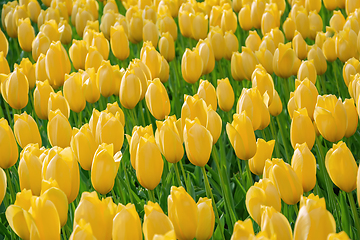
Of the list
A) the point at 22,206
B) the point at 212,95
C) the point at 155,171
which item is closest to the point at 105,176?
the point at 155,171

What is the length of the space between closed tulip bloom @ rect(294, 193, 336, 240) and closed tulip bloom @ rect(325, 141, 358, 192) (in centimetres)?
33

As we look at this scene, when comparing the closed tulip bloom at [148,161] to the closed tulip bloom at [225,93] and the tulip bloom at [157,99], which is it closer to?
the tulip bloom at [157,99]

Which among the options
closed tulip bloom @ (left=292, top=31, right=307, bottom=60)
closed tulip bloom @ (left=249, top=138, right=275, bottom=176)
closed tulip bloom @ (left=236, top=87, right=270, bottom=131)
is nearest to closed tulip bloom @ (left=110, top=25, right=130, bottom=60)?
closed tulip bloom @ (left=292, top=31, right=307, bottom=60)

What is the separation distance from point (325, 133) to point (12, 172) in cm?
136

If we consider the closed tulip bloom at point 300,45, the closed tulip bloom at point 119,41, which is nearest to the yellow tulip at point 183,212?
the closed tulip bloom at point 300,45

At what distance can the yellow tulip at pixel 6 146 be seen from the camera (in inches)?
56.2

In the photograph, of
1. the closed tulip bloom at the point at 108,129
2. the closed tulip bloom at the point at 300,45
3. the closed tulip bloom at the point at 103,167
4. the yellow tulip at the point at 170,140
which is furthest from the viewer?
the closed tulip bloom at the point at 300,45

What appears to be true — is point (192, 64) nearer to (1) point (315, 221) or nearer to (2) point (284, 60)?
(2) point (284, 60)

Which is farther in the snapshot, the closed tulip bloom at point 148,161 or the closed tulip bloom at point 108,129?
the closed tulip bloom at point 108,129

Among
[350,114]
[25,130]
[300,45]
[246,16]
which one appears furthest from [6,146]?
[246,16]

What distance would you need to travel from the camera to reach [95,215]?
97cm

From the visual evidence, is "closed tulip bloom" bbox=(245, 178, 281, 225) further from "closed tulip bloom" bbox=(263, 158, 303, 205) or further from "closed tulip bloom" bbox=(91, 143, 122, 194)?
"closed tulip bloom" bbox=(91, 143, 122, 194)

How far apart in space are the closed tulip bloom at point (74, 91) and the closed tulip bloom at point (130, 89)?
0.59 ft

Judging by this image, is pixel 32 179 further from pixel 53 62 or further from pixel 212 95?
pixel 53 62
